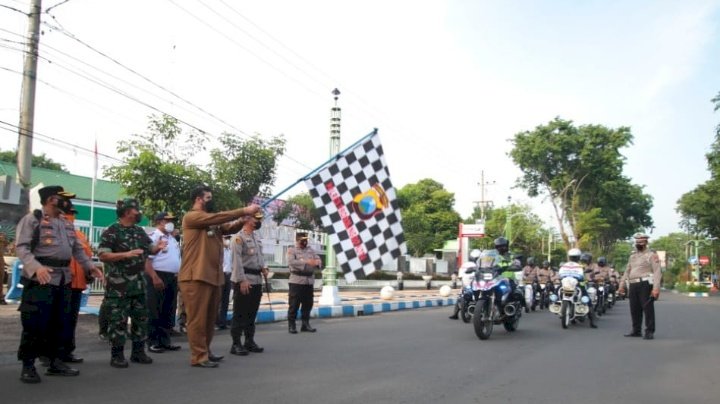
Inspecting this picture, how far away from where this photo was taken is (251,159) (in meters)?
22.4

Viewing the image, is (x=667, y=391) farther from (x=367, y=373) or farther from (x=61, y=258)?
(x=61, y=258)

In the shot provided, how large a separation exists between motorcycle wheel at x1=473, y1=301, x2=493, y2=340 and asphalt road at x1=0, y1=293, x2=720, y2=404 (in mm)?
178

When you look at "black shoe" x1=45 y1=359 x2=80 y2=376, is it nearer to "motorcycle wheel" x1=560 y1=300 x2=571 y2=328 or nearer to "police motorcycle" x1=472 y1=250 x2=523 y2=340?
"police motorcycle" x1=472 y1=250 x2=523 y2=340

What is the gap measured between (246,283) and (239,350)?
739 millimetres

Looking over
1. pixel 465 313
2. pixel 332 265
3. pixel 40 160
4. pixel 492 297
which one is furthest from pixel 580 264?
pixel 40 160

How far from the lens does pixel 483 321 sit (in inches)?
349

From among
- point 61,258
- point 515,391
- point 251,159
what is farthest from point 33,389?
point 251,159

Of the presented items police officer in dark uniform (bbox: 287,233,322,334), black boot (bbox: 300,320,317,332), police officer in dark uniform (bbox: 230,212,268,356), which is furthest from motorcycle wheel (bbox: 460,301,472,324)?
police officer in dark uniform (bbox: 230,212,268,356)

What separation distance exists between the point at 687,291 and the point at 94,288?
133 ft

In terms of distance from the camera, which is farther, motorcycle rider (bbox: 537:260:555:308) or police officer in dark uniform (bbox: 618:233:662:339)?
motorcycle rider (bbox: 537:260:555:308)

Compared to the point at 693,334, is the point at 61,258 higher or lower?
higher

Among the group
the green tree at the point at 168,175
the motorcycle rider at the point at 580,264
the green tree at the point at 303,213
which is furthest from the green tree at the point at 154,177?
the green tree at the point at 303,213

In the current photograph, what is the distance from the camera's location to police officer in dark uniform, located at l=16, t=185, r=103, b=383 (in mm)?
5051

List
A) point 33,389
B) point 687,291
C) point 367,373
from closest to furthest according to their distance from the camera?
1. point 33,389
2. point 367,373
3. point 687,291
